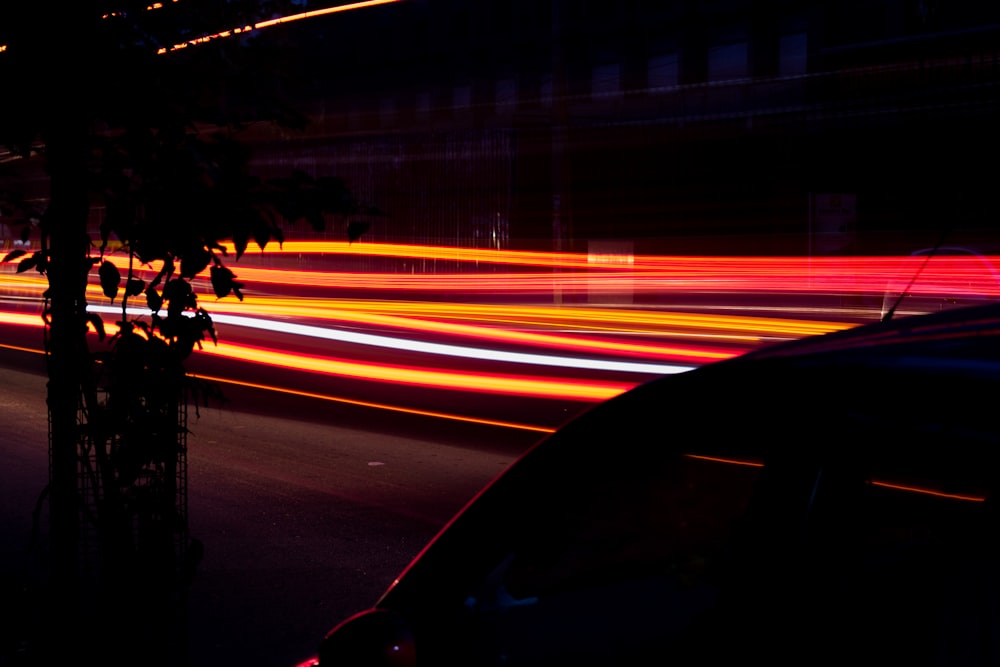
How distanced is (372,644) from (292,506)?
6351 mm

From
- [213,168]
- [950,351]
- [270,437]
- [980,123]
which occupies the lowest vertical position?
[270,437]

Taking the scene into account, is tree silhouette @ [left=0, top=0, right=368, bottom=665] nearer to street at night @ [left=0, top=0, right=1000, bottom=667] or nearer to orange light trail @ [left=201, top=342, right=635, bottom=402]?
street at night @ [left=0, top=0, right=1000, bottom=667]

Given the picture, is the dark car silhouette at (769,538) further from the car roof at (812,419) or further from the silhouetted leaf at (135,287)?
the silhouetted leaf at (135,287)

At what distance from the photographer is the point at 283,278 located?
22.0 m

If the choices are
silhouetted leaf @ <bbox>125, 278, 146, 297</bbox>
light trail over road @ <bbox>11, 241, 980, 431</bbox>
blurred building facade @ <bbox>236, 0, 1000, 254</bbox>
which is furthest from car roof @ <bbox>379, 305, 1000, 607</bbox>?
blurred building facade @ <bbox>236, 0, 1000, 254</bbox>

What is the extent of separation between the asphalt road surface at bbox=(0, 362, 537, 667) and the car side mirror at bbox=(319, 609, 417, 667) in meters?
3.05

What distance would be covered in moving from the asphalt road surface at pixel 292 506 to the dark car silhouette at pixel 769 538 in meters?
3.27

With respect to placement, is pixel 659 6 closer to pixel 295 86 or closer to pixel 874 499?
pixel 295 86

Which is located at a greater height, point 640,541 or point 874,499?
point 874,499

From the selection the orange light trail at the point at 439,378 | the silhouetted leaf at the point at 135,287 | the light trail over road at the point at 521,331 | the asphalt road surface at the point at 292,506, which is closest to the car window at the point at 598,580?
the silhouetted leaf at the point at 135,287

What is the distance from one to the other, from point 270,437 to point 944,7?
79.4 feet

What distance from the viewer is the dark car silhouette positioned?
1.83 m

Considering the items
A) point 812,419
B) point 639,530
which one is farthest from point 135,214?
point 812,419

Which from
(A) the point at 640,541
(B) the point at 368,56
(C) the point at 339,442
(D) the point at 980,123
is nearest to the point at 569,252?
(D) the point at 980,123
